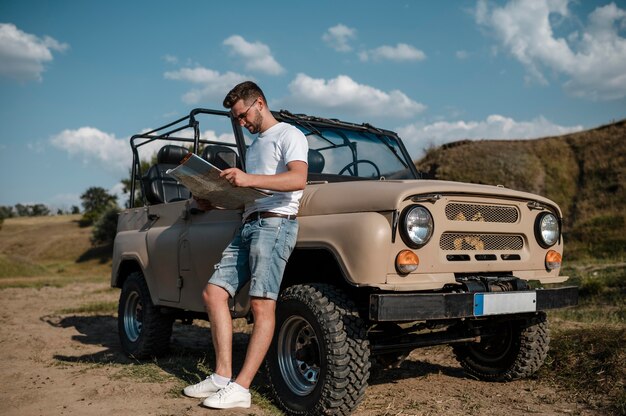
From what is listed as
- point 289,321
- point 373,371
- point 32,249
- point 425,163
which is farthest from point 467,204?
point 32,249

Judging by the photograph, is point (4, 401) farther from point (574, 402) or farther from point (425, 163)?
point (425, 163)

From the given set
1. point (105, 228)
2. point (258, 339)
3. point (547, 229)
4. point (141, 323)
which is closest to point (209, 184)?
point (258, 339)

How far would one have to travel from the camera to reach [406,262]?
3.53m

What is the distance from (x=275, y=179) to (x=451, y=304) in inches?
49.1

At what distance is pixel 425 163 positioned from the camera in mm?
31125

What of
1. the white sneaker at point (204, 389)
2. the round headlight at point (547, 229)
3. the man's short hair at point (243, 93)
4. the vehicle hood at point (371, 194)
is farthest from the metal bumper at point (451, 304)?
the man's short hair at point (243, 93)

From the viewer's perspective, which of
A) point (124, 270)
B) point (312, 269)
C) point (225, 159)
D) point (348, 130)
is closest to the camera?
point (312, 269)

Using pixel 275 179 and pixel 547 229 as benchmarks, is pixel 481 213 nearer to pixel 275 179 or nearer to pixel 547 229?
pixel 547 229

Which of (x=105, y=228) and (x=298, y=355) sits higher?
(x=105, y=228)

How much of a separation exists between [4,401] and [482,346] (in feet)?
11.7

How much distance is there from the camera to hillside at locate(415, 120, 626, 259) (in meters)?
26.0

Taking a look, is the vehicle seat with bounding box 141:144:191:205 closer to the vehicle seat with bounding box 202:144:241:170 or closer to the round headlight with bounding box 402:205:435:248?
the vehicle seat with bounding box 202:144:241:170

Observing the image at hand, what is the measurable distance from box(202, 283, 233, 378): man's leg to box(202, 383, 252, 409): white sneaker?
19 centimetres

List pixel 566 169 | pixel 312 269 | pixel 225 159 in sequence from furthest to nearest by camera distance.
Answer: pixel 566 169 → pixel 225 159 → pixel 312 269
